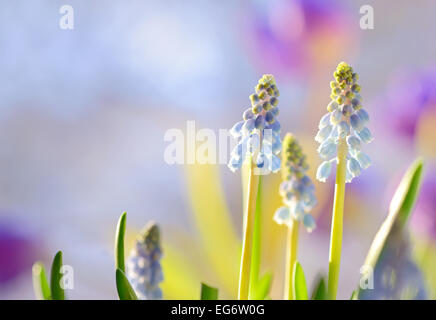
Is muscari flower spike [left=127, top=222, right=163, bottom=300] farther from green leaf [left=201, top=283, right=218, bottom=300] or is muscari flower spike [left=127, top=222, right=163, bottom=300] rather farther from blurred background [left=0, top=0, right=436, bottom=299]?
Answer: blurred background [left=0, top=0, right=436, bottom=299]

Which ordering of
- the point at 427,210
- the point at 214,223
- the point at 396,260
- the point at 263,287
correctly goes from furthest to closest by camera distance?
1. the point at 214,223
2. the point at 427,210
3. the point at 263,287
4. the point at 396,260

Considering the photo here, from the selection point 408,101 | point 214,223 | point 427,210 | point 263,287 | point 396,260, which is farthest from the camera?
point 214,223

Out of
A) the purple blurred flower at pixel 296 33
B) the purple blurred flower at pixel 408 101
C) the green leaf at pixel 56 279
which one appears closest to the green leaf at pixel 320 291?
the green leaf at pixel 56 279

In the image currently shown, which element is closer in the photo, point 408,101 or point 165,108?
point 408,101

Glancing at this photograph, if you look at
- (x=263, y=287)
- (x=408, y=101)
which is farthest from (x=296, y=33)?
(x=263, y=287)

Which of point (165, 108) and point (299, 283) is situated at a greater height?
point (165, 108)

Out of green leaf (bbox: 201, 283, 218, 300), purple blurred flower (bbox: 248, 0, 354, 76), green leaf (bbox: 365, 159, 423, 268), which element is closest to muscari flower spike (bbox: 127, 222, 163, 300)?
green leaf (bbox: 201, 283, 218, 300)

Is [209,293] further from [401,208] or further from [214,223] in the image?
[214,223]

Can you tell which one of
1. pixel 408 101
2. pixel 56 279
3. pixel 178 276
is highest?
pixel 408 101
